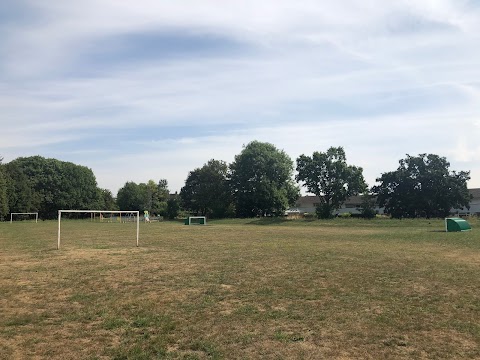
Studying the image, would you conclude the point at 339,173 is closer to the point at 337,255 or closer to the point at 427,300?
the point at 337,255

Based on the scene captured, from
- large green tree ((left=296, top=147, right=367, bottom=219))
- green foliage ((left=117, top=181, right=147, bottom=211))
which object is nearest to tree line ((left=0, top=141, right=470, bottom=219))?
large green tree ((left=296, top=147, right=367, bottom=219))

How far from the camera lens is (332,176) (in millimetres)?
71875

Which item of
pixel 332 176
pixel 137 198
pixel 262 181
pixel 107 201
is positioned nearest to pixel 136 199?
pixel 137 198

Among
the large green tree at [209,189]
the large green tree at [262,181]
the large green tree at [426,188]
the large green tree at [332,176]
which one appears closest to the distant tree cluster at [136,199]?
the large green tree at [209,189]

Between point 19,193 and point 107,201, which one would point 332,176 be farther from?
point 107,201

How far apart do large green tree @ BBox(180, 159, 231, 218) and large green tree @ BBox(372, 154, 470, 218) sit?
32.7 meters

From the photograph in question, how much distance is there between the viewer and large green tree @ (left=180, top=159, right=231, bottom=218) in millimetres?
86250

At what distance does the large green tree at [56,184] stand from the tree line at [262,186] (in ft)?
0.68

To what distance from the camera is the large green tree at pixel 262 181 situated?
78.6 metres

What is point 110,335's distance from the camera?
6.90 m

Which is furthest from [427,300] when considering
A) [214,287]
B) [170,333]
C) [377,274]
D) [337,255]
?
[337,255]

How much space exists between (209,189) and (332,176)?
2726cm

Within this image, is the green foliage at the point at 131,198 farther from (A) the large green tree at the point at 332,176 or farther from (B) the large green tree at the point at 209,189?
(A) the large green tree at the point at 332,176

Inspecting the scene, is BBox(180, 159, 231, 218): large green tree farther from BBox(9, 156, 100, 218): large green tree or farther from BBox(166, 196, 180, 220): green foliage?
BBox(9, 156, 100, 218): large green tree
